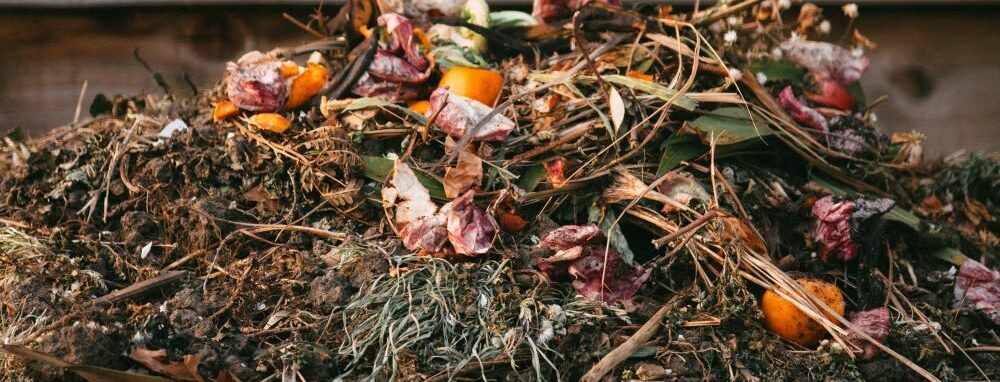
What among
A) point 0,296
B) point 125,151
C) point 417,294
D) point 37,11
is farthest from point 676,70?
point 37,11

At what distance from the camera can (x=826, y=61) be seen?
2904 mm

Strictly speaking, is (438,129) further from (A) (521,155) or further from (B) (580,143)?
(B) (580,143)

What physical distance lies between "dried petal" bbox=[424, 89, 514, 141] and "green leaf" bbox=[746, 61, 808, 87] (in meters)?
0.99

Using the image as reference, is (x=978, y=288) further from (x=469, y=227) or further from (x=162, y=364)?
(x=162, y=364)

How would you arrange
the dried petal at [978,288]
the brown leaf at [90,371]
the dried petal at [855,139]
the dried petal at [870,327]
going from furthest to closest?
the dried petal at [855,139] < the dried petal at [978,288] < the dried petal at [870,327] < the brown leaf at [90,371]

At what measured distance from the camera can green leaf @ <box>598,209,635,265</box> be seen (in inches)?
84.1

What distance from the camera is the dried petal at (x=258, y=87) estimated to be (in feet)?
8.05

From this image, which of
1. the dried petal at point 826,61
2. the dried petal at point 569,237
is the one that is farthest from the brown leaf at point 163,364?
the dried petal at point 826,61

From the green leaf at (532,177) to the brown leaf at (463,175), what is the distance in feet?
0.49

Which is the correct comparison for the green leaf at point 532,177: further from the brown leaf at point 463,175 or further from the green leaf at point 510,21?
the green leaf at point 510,21

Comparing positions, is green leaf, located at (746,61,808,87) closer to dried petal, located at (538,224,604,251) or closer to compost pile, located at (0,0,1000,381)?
compost pile, located at (0,0,1000,381)

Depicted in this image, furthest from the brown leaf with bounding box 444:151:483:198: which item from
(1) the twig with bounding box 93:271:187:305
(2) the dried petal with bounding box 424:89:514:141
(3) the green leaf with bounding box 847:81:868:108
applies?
(3) the green leaf with bounding box 847:81:868:108

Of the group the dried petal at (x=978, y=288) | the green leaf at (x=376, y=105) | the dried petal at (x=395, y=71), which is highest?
the dried petal at (x=395, y=71)

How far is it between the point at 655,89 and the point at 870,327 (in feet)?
2.82
